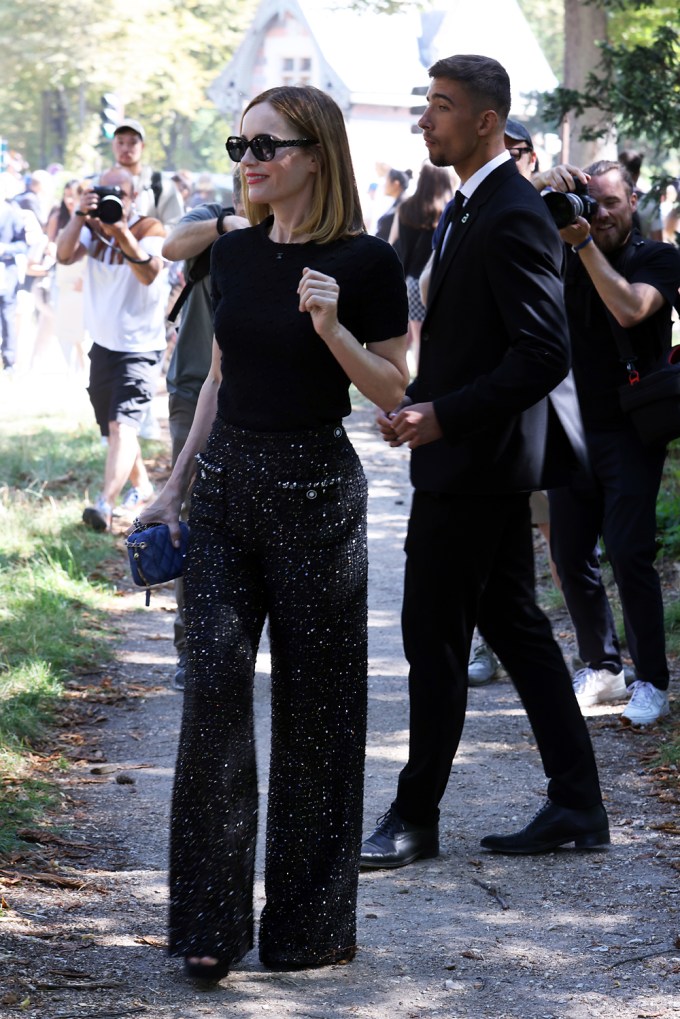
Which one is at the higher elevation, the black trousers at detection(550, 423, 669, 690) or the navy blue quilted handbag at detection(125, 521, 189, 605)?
the navy blue quilted handbag at detection(125, 521, 189, 605)

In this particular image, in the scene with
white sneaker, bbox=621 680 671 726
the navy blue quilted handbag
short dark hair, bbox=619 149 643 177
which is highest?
short dark hair, bbox=619 149 643 177

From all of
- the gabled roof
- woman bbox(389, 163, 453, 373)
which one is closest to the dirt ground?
woman bbox(389, 163, 453, 373)

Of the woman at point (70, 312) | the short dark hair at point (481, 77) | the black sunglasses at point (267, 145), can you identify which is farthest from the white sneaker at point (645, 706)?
the woman at point (70, 312)

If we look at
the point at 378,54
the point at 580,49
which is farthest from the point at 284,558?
the point at 378,54

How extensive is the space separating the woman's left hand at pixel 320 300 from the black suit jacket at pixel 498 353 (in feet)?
2.49

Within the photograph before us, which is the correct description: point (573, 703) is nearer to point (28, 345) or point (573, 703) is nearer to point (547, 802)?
point (547, 802)

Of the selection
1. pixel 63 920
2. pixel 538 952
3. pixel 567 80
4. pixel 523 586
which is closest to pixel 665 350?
pixel 523 586

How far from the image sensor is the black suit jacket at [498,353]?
4.30 m

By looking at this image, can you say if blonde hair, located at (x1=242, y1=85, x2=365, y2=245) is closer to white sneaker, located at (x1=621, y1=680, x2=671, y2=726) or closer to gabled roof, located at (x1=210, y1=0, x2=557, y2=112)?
white sneaker, located at (x1=621, y1=680, x2=671, y2=726)

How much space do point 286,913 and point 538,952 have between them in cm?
75

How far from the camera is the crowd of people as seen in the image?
3.74m

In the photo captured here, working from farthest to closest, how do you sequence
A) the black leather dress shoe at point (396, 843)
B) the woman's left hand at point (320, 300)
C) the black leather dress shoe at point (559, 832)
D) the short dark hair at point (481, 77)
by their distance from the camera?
the black leather dress shoe at point (559, 832), the black leather dress shoe at point (396, 843), the short dark hair at point (481, 77), the woman's left hand at point (320, 300)

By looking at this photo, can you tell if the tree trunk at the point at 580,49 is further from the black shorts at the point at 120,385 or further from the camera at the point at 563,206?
the camera at the point at 563,206

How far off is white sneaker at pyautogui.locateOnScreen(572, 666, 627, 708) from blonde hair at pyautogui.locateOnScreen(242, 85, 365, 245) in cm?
325
